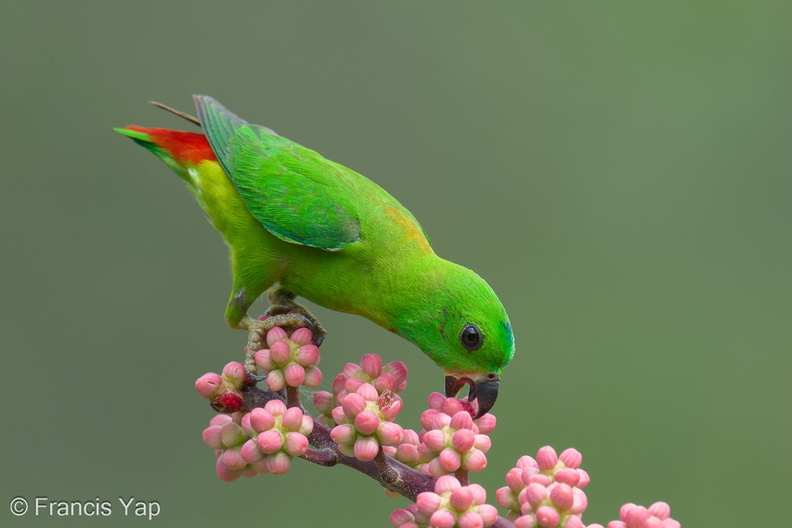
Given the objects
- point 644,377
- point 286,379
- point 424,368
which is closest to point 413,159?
point 424,368

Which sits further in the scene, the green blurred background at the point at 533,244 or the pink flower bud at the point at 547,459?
the green blurred background at the point at 533,244

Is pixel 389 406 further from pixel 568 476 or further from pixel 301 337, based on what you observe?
pixel 568 476

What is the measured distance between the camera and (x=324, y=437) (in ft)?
6.19

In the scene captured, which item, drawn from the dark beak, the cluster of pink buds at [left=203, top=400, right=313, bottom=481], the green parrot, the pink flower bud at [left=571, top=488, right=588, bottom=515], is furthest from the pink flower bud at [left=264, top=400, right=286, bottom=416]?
the pink flower bud at [left=571, top=488, right=588, bottom=515]

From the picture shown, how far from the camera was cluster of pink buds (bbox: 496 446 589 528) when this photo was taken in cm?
154

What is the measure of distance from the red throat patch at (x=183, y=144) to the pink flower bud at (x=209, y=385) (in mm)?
1209

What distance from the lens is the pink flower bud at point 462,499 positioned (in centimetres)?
154

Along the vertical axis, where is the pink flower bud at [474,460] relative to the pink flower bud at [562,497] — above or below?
above

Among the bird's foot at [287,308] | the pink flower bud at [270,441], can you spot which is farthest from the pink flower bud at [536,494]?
the bird's foot at [287,308]

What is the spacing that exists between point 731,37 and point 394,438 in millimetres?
5241

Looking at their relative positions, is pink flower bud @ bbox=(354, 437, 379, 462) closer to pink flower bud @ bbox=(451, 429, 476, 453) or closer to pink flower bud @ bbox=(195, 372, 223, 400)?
pink flower bud @ bbox=(451, 429, 476, 453)

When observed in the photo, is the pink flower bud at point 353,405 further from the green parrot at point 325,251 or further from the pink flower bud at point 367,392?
the green parrot at point 325,251

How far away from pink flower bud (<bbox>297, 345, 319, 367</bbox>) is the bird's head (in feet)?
1.37

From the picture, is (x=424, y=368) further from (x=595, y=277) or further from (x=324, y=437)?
(x=324, y=437)
